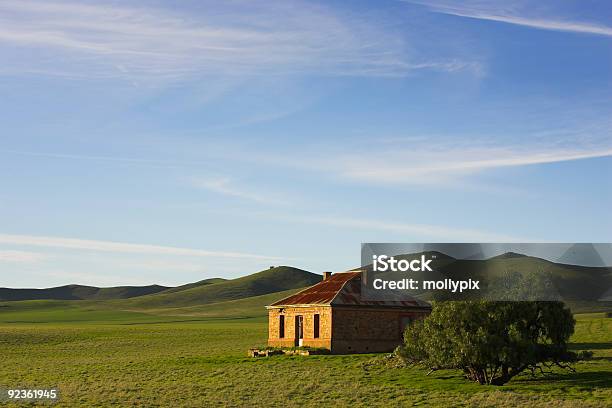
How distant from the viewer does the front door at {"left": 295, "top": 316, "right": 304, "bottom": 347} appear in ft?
200

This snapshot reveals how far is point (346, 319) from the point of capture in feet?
193

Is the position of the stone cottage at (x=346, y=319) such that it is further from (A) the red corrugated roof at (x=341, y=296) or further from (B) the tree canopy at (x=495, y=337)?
(B) the tree canopy at (x=495, y=337)

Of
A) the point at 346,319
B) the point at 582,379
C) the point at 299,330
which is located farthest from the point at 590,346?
the point at 582,379

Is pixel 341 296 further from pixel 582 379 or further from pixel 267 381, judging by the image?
pixel 582 379

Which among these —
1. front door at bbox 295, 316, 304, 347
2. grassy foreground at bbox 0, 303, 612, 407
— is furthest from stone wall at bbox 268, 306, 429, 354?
grassy foreground at bbox 0, 303, 612, 407

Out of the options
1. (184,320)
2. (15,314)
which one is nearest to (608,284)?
(184,320)

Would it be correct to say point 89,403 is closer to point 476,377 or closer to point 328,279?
point 476,377

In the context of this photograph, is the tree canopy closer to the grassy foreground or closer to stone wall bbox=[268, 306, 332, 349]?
the grassy foreground

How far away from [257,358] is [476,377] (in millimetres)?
16958

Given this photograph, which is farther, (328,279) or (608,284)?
(608,284)

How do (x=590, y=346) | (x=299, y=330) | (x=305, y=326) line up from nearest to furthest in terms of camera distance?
(x=305, y=326) → (x=590, y=346) → (x=299, y=330)

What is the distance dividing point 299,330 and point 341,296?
4.09 m

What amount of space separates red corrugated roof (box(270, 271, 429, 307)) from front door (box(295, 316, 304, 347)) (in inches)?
42.0

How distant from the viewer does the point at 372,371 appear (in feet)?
157
